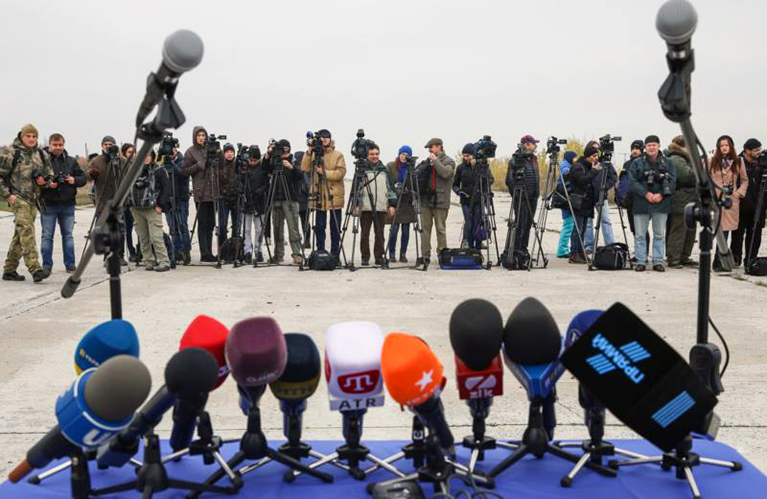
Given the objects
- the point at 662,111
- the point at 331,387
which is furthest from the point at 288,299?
the point at 662,111

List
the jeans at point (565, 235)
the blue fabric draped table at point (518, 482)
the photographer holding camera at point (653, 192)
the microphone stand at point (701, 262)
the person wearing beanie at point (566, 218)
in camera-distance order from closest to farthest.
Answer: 1. the microphone stand at point (701, 262)
2. the blue fabric draped table at point (518, 482)
3. the photographer holding camera at point (653, 192)
4. the person wearing beanie at point (566, 218)
5. the jeans at point (565, 235)

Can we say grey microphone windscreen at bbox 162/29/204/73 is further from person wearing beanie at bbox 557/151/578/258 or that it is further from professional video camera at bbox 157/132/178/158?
person wearing beanie at bbox 557/151/578/258

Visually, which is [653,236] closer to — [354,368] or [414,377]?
[354,368]

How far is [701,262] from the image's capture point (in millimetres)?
3053

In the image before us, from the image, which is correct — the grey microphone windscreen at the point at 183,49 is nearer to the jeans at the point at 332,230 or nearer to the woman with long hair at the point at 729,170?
the jeans at the point at 332,230

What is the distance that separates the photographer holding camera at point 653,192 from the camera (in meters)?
9.70

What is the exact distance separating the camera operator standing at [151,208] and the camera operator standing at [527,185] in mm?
4537

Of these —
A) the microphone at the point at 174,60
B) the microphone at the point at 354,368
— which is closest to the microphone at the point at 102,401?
the microphone at the point at 354,368

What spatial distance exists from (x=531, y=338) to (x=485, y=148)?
7.47m

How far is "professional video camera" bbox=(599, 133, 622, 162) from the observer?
389 inches

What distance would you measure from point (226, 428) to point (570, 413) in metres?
1.86

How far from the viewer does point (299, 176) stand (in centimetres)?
1059

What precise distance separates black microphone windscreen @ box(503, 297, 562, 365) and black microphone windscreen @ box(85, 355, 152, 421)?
4.49 feet

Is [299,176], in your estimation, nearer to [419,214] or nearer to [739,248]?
[419,214]
